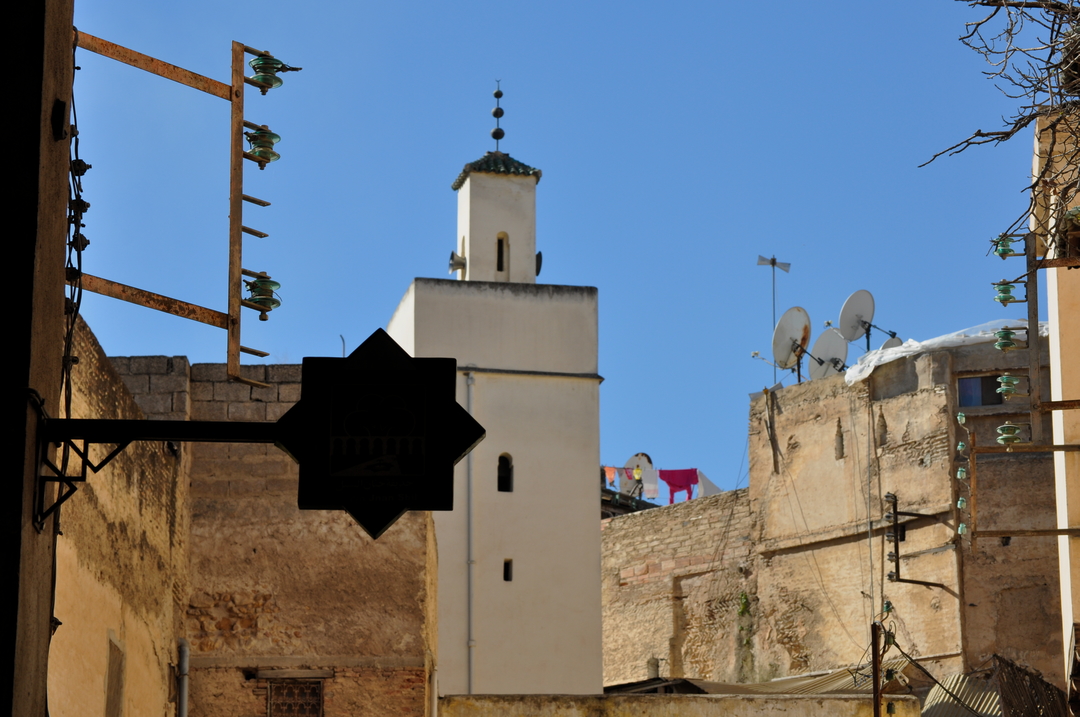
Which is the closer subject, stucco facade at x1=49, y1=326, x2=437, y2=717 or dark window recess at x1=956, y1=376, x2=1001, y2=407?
stucco facade at x1=49, y1=326, x2=437, y2=717

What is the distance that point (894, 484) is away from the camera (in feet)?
87.6

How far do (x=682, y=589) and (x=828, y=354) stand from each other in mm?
5068

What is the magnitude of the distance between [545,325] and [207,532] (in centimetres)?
1369

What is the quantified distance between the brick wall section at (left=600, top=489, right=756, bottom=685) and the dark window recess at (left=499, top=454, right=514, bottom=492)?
223 inches

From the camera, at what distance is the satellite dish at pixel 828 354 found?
101ft

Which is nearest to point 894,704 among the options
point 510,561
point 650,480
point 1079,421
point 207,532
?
point 1079,421

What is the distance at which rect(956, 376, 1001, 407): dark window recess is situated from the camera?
1024 inches

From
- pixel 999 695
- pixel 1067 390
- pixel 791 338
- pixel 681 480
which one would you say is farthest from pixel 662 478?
pixel 1067 390

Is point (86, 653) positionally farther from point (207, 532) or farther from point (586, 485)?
point (586, 485)

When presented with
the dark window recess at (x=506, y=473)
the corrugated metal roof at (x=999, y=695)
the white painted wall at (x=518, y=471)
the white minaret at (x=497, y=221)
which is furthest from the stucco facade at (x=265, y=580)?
the white minaret at (x=497, y=221)

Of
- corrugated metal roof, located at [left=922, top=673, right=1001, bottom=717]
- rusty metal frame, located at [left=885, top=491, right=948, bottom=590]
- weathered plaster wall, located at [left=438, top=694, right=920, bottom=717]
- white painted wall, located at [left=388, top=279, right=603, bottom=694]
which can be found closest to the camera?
weathered plaster wall, located at [left=438, top=694, right=920, bottom=717]

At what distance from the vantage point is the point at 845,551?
90.2 ft

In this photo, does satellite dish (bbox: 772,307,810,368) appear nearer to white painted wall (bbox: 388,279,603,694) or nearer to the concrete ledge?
white painted wall (bbox: 388,279,603,694)

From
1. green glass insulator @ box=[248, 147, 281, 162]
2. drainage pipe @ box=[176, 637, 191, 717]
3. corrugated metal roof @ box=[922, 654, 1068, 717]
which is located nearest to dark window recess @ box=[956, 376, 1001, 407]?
corrugated metal roof @ box=[922, 654, 1068, 717]
